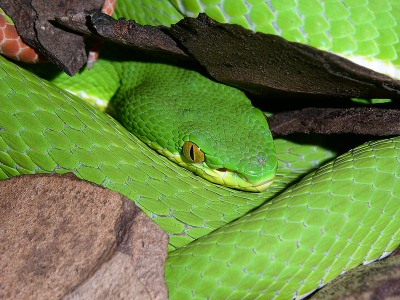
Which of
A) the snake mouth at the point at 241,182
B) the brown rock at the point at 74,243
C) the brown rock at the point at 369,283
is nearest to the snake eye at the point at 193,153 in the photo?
the snake mouth at the point at 241,182

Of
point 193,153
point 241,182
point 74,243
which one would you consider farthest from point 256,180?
point 74,243

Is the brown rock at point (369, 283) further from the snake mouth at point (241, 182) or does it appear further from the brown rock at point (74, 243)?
the brown rock at point (74, 243)

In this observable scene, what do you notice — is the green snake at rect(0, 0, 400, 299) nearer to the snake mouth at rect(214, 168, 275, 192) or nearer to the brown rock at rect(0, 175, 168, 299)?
the snake mouth at rect(214, 168, 275, 192)

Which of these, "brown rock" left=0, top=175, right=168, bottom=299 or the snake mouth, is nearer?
"brown rock" left=0, top=175, right=168, bottom=299

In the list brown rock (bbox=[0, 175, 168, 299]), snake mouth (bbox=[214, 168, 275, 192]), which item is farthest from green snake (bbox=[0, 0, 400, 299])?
brown rock (bbox=[0, 175, 168, 299])

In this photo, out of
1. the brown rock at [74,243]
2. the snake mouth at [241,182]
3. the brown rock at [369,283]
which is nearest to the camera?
the brown rock at [74,243]

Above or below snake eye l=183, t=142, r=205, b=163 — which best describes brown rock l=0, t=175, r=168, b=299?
above
